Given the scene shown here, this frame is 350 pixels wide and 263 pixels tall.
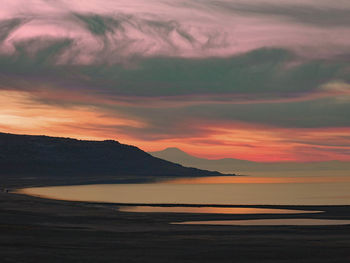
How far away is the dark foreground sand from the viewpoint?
31.8m

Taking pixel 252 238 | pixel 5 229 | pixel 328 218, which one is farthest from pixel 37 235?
pixel 328 218

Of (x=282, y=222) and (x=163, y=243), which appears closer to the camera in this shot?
(x=163, y=243)

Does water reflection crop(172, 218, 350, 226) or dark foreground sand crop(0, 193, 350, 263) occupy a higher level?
water reflection crop(172, 218, 350, 226)

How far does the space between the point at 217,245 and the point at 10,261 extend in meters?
13.4

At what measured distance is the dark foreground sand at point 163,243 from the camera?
31781mm

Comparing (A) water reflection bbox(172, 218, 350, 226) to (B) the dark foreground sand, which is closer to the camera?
(B) the dark foreground sand

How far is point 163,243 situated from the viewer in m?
→ 38.0

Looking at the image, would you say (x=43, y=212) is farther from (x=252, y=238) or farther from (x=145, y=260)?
(x=145, y=260)

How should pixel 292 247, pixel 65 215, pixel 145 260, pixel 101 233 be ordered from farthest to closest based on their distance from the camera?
pixel 65 215 → pixel 101 233 → pixel 292 247 → pixel 145 260

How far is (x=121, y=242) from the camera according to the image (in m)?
38.1

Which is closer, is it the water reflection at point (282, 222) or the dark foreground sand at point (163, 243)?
the dark foreground sand at point (163, 243)

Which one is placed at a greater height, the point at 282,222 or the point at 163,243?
the point at 282,222

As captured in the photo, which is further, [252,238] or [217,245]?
[252,238]

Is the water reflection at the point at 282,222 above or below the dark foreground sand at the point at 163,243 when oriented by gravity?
above
